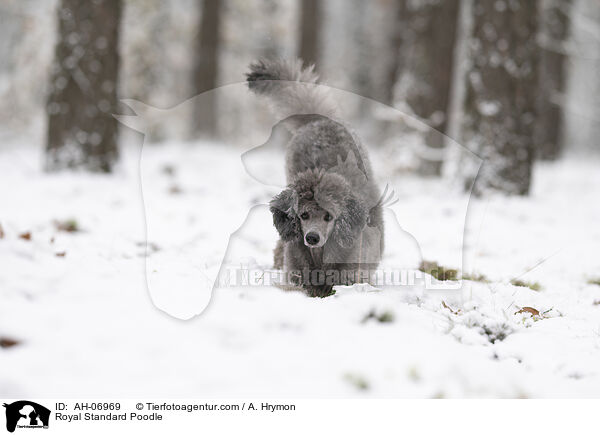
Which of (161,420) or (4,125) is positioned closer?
(161,420)

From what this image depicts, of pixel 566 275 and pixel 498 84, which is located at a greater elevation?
pixel 498 84

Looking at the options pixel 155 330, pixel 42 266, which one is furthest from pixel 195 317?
pixel 42 266

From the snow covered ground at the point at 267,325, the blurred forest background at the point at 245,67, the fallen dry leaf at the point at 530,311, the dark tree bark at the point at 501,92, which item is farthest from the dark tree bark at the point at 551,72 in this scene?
the fallen dry leaf at the point at 530,311

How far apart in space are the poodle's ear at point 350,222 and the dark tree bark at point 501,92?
12.8ft

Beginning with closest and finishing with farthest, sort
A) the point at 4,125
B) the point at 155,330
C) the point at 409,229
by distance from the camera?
the point at 155,330, the point at 409,229, the point at 4,125

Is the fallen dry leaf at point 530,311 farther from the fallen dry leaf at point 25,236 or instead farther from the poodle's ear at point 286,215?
the fallen dry leaf at point 25,236

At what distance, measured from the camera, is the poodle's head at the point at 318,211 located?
307 cm

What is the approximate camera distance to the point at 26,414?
1856mm

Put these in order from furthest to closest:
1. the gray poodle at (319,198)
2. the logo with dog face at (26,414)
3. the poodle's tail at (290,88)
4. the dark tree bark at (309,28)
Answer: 1. the dark tree bark at (309,28)
2. the poodle's tail at (290,88)
3. the gray poodle at (319,198)
4. the logo with dog face at (26,414)

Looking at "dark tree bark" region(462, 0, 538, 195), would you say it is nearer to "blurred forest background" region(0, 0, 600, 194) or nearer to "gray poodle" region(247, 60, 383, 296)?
"blurred forest background" region(0, 0, 600, 194)

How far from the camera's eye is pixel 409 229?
365cm

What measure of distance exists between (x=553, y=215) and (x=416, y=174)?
316 cm

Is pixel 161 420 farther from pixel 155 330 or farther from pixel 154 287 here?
pixel 154 287

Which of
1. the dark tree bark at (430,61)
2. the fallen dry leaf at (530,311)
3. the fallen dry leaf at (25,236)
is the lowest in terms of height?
the fallen dry leaf at (530,311)
